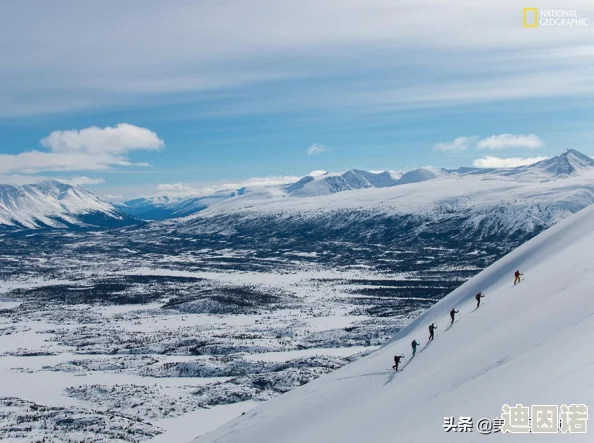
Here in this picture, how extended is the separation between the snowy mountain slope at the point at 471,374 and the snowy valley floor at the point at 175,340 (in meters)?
15.1

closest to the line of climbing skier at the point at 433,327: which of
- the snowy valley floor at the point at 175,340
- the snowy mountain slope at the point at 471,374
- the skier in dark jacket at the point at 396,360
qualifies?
the skier in dark jacket at the point at 396,360

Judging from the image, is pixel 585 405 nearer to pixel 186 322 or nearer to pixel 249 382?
pixel 249 382

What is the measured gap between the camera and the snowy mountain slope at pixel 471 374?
15477 mm

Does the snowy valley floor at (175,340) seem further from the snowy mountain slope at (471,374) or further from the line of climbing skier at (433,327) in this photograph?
the line of climbing skier at (433,327)

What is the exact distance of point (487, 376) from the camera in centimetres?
1858

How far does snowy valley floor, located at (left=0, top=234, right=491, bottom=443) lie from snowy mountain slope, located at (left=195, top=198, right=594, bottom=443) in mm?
15102

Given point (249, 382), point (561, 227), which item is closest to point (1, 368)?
point (249, 382)

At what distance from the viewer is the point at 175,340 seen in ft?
242

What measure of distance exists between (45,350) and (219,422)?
4167 centimetres

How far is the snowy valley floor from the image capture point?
41938 mm

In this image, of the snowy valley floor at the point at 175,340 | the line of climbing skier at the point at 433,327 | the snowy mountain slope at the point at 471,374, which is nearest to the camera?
the snowy mountain slope at the point at 471,374

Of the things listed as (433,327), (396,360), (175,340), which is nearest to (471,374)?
(396,360)

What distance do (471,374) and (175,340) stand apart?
A: 60463 mm

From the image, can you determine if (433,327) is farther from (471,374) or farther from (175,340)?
(175,340)
